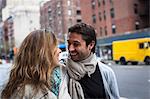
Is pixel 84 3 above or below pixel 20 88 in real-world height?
above

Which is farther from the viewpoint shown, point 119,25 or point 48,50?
point 119,25

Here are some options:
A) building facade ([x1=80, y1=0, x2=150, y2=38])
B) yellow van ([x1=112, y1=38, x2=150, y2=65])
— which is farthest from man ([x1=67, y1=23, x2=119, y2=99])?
building facade ([x1=80, y1=0, x2=150, y2=38])

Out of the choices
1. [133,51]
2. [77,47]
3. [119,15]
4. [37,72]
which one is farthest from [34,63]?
[119,15]

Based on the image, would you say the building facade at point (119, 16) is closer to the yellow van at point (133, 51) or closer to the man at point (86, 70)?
the yellow van at point (133, 51)

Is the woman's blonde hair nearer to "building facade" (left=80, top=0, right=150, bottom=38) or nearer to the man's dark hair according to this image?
the man's dark hair

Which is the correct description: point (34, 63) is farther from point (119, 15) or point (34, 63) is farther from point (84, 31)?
point (119, 15)

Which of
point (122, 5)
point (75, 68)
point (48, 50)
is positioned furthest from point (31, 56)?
point (122, 5)

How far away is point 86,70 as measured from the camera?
2.57 metres

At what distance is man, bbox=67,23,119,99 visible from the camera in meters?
2.53

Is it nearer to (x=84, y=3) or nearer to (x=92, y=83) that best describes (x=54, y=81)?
(x=92, y=83)

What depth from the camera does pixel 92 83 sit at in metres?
2.61

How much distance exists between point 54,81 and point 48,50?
0.58 feet

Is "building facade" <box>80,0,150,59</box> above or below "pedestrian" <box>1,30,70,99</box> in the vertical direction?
above

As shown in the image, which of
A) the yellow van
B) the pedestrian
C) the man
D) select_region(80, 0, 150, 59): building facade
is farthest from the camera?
select_region(80, 0, 150, 59): building facade
